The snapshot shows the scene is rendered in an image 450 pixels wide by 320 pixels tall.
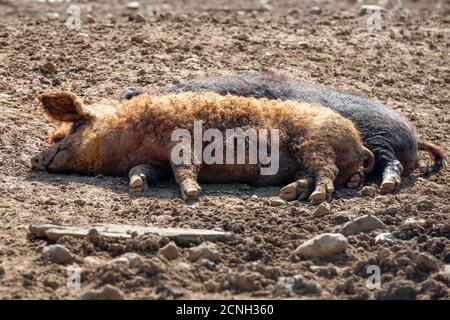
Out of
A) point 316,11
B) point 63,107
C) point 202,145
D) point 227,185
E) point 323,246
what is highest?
point 63,107

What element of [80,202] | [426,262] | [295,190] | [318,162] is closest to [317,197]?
[295,190]

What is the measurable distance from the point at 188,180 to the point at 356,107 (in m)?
1.74

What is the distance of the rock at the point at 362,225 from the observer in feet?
24.7

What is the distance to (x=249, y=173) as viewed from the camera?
8.83 m

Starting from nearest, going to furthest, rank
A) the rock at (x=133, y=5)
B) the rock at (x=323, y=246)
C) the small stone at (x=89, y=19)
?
the rock at (x=323, y=246) < the small stone at (x=89, y=19) < the rock at (x=133, y=5)

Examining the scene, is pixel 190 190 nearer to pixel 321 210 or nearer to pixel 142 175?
pixel 142 175

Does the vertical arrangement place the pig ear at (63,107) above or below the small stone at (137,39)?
above

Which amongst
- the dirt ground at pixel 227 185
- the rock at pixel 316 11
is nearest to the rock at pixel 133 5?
the dirt ground at pixel 227 185

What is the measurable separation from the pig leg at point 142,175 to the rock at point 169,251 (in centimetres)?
161

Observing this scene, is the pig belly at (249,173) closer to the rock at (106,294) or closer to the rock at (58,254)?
the rock at (58,254)

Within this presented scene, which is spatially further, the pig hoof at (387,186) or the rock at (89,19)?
the rock at (89,19)

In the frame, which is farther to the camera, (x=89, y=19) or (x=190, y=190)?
(x=89, y=19)

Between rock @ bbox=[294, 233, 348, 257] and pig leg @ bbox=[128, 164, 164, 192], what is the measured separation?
1.79 meters

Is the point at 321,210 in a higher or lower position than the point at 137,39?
lower
